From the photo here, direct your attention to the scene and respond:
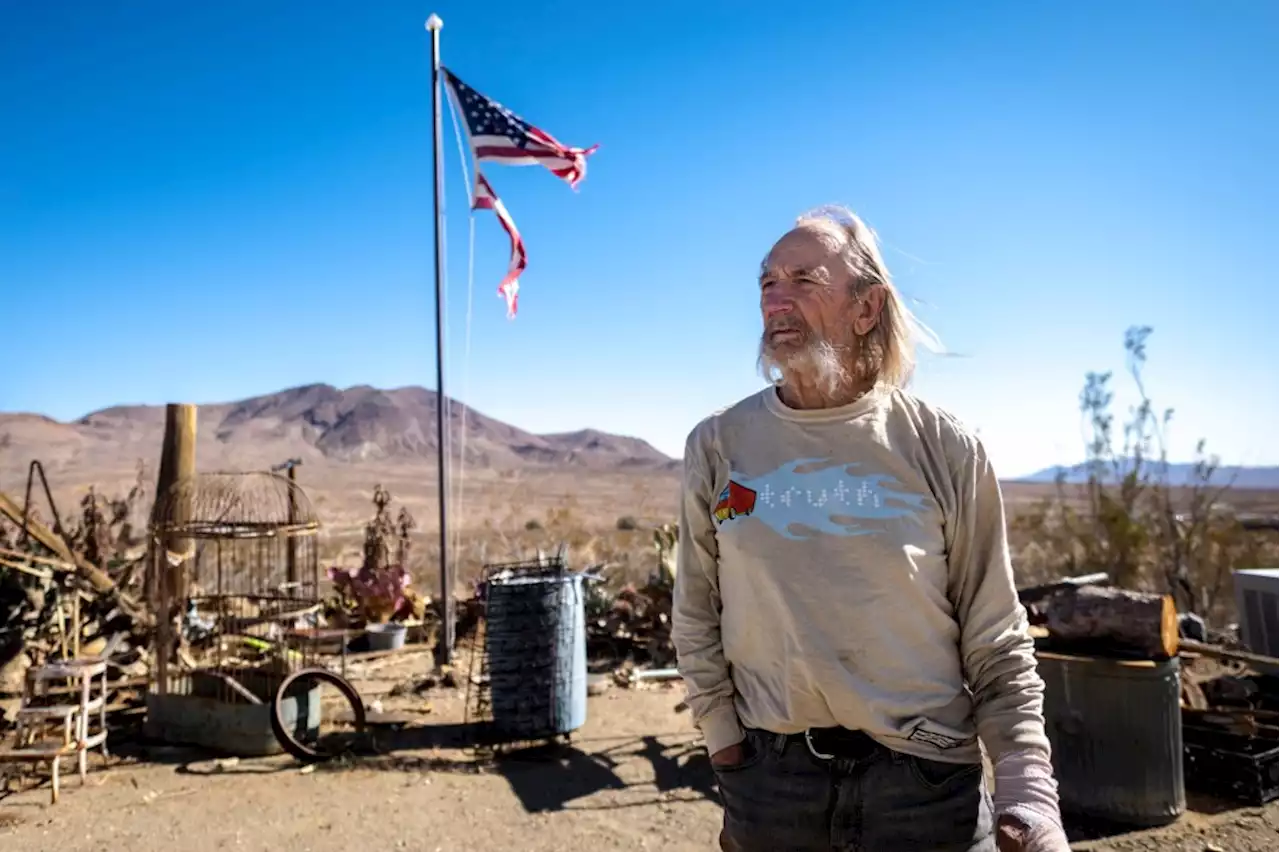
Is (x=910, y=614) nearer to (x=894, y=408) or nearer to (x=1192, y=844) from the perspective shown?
(x=894, y=408)

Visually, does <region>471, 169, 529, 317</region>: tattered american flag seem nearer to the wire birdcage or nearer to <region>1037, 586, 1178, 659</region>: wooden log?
the wire birdcage

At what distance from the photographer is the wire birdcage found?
6770mm

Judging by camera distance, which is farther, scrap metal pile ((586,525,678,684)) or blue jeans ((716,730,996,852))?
scrap metal pile ((586,525,678,684))

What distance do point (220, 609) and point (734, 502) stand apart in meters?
6.46

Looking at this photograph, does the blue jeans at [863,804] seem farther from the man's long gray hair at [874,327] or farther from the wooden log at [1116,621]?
the wooden log at [1116,621]

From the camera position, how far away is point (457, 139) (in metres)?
9.70

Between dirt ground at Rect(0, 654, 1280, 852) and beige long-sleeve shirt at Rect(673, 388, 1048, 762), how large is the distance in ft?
11.7

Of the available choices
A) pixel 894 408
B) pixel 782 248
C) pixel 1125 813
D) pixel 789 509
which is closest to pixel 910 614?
pixel 789 509

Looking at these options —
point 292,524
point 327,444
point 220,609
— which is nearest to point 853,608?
point 292,524

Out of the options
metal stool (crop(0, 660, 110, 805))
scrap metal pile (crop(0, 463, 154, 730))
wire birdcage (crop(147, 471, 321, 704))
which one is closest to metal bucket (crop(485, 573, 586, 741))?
wire birdcage (crop(147, 471, 321, 704))

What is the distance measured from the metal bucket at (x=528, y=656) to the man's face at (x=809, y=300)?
4899 millimetres

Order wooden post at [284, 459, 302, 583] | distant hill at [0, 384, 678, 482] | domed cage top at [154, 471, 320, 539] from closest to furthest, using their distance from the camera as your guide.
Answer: domed cage top at [154, 471, 320, 539] < wooden post at [284, 459, 302, 583] < distant hill at [0, 384, 678, 482]

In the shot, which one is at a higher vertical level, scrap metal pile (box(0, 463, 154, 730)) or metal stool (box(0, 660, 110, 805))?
scrap metal pile (box(0, 463, 154, 730))

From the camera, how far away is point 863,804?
1.67 metres
